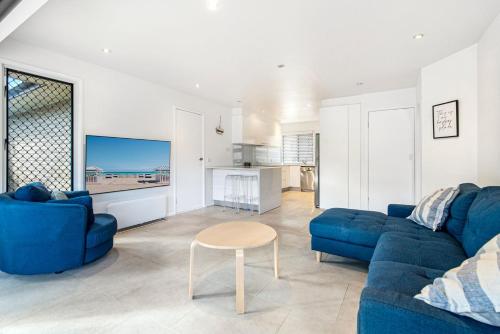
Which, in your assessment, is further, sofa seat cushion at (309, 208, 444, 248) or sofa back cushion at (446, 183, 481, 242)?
sofa seat cushion at (309, 208, 444, 248)

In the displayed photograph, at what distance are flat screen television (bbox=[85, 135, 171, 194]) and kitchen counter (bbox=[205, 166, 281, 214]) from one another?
1.33 m

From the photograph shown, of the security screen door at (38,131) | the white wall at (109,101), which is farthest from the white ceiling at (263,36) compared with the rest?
the security screen door at (38,131)

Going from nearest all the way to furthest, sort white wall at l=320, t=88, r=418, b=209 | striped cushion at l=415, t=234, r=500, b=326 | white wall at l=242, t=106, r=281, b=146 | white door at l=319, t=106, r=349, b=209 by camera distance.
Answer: striped cushion at l=415, t=234, r=500, b=326, white wall at l=320, t=88, r=418, b=209, white door at l=319, t=106, r=349, b=209, white wall at l=242, t=106, r=281, b=146

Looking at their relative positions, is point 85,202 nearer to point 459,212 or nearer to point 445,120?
point 459,212

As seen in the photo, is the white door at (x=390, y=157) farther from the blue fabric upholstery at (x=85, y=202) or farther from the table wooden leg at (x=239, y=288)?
the blue fabric upholstery at (x=85, y=202)

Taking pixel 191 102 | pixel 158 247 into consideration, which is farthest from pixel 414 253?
pixel 191 102

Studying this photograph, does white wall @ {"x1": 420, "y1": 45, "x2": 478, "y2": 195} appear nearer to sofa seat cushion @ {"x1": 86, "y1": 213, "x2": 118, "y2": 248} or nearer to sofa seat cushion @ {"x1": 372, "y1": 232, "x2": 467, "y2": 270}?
sofa seat cushion @ {"x1": 372, "y1": 232, "x2": 467, "y2": 270}

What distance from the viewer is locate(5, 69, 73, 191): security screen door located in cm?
281

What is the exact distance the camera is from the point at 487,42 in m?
2.56

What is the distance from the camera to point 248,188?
5.20 meters

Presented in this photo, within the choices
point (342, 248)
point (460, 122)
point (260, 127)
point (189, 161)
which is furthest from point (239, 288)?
point (260, 127)

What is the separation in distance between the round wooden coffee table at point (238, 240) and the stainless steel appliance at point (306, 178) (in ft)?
20.2

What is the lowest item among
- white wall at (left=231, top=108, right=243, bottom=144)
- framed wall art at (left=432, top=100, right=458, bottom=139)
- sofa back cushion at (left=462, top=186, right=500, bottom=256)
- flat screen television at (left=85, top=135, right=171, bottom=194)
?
sofa back cushion at (left=462, top=186, right=500, bottom=256)

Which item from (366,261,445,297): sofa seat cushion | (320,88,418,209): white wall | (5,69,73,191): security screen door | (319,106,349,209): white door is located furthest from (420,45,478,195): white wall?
(5,69,73,191): security screen door
